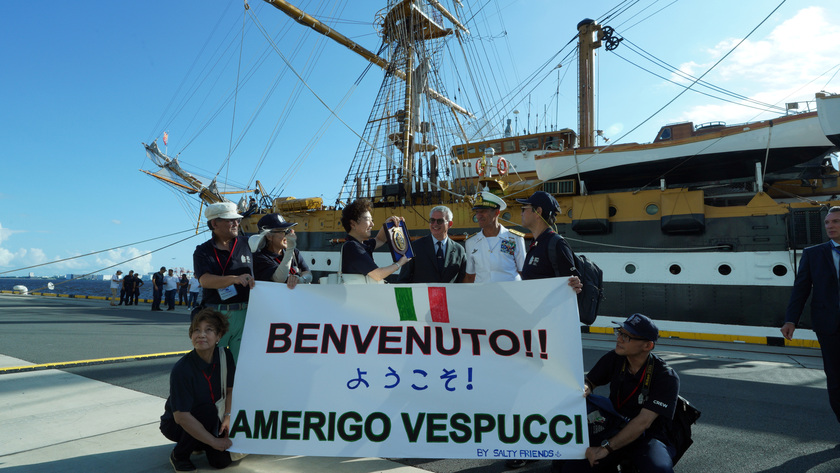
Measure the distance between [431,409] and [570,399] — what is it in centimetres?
80

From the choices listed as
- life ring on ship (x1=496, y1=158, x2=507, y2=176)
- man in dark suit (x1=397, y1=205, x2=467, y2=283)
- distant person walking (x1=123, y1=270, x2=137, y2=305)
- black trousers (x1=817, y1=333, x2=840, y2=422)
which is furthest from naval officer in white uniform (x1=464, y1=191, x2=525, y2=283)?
distant person walking (x1=123, y1=270, x2=137, y2=305)

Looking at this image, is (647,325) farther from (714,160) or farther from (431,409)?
(714,160)

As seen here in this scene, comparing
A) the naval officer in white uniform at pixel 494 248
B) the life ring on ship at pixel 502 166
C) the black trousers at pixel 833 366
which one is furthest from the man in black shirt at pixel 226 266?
the life ring on ship at pixel 502 166

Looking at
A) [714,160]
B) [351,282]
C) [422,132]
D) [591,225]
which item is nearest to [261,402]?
[351,282]

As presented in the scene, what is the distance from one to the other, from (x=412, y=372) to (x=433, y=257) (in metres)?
1.44

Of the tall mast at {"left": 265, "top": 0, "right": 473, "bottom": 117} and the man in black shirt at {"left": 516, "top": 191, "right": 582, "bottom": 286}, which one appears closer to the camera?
the man in black shirt at {"left": 516, "top": 191, "right": 582, "bottom": 286}

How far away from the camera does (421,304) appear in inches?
115

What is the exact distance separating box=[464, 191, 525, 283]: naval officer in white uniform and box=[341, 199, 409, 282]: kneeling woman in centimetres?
69

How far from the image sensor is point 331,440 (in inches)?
102

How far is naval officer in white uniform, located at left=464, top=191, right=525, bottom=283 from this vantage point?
3.75 m

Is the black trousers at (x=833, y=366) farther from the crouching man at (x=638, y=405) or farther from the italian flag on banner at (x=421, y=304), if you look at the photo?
the italian flag on banner at (x=421, y=304)

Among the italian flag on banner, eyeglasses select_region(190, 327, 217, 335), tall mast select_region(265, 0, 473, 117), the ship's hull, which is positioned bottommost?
eyeglasses select_region(190, 327, 217, 335)

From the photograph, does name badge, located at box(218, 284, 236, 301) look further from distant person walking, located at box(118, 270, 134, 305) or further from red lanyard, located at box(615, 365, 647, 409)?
distant person walking, located at box(118, 270, 134, 305)

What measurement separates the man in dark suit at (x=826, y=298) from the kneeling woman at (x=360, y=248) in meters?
3.12
